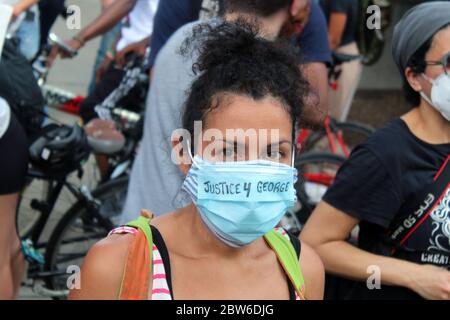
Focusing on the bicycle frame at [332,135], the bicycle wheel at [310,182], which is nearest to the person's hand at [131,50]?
the bicycle wheel at [310,182]

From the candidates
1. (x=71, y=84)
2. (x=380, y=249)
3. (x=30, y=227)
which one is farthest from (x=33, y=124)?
(x=71, y=84)

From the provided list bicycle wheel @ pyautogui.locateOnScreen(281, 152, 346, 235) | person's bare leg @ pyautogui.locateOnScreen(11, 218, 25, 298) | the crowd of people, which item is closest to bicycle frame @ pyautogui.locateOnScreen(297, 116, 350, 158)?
bicycle wheel @ pyautogui.locateOnScreen(281, 152, 346, 235)

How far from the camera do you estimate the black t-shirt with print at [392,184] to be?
2.43 m

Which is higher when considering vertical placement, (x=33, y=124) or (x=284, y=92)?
(x=284, y=92)

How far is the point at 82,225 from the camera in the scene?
424 centimetres

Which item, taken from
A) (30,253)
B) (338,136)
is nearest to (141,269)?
(30,253)

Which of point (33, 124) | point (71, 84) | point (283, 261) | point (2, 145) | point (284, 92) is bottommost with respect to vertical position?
point (71, 84)

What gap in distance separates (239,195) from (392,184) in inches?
28.5

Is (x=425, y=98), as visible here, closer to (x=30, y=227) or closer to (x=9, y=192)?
(x=9, y=192)

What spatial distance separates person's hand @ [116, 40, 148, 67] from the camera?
4564 millimetres

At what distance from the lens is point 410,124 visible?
8.43 ft

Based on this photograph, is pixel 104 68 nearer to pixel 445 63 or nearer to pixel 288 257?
pixel 445 63

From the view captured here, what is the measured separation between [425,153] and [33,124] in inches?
77.7

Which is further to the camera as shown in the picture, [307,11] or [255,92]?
[307,11]
